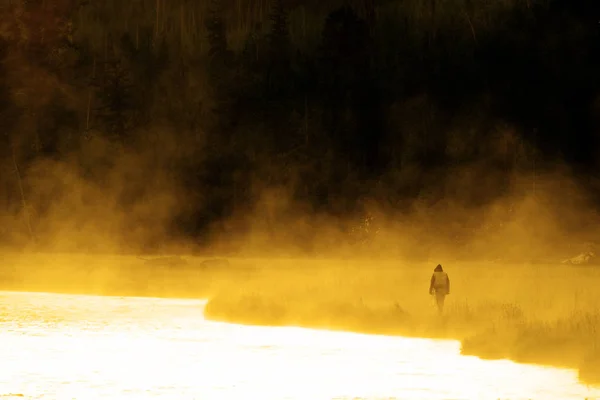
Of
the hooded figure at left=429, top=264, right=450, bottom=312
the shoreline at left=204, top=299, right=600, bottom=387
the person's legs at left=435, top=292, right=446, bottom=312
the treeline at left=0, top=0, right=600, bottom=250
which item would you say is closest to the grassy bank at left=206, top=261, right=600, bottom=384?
the shoreline at left=204, top=299, right=600, bottom=387

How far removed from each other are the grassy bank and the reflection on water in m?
0.78

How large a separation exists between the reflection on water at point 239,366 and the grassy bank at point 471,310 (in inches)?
30.6

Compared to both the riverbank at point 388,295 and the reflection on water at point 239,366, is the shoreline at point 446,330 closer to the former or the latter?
the riverbank at point 388,295

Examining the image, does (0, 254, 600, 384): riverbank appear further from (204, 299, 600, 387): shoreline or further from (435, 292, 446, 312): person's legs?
(435, 292, 446, 312): person's legs

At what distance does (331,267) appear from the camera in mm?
63094

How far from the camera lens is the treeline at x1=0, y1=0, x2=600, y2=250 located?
8512cm

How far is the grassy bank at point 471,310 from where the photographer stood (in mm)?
24406

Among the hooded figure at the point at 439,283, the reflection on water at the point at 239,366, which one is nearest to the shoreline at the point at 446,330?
the reflection on water at the point at 239,366

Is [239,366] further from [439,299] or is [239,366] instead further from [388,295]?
[388,295]

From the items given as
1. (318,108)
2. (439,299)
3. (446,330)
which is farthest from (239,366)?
(318,108)

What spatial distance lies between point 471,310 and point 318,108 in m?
62.5

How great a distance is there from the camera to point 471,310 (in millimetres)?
30906

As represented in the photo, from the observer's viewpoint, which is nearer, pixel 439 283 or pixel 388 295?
pixel 439 283

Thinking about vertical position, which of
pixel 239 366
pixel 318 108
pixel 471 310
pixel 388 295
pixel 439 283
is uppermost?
pixel 318 108
